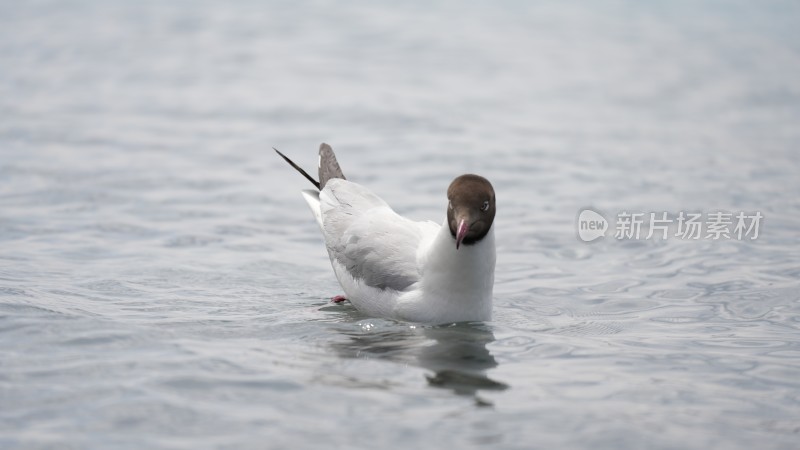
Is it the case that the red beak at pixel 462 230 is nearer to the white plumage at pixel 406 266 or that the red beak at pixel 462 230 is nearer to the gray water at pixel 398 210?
the white plumage at pixel 406 266

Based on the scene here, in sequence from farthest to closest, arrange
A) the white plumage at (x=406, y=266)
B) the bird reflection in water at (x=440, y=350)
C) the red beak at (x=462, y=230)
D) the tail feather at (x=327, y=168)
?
1. the tail feather at (x=327, y=168)
2. the white plumage at (x=406, y=266)
3. the red beak at (x=462, y=230)
4. the bird reflection in water at (x=440, y=350)

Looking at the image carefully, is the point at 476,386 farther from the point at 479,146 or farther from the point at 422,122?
the point at 422,122

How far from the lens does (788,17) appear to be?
92.2ft

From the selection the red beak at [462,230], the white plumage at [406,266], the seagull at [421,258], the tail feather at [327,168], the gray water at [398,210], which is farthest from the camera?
the tail feather at [327,168]

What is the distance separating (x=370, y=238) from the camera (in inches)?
330

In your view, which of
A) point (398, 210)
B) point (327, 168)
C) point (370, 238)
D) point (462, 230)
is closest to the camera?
point (462, 230)

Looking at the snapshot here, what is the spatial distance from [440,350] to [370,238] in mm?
1341

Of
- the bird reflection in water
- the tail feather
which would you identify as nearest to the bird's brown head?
the bird reflection in water

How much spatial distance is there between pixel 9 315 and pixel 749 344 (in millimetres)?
4743

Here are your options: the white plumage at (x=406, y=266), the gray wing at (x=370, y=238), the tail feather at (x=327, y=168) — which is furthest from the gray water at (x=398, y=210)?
the tail feather at (x=327, y=168)

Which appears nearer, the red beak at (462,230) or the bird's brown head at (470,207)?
the red beak at (462,230)

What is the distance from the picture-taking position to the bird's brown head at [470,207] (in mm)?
7355

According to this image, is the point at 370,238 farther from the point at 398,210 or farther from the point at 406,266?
the point at 398,210

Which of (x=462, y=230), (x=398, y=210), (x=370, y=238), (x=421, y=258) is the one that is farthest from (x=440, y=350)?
(x=398, y=210)
